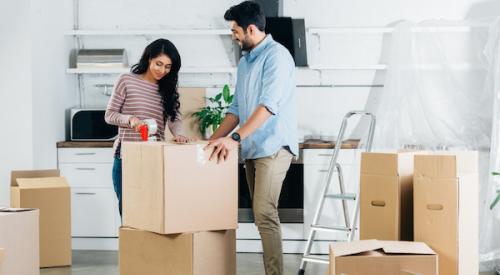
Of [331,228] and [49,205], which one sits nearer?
[331,228]

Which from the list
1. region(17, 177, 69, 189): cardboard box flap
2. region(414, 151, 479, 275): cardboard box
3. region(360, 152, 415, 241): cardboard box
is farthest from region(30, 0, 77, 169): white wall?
region(414, 151, 479, 275): cardboard box

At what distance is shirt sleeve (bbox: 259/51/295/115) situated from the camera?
3971mm

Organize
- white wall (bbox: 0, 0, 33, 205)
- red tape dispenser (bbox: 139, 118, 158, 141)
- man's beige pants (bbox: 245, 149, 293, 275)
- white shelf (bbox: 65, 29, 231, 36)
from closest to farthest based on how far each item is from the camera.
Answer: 1. man's beige pants (bbox: 245, 149, 293, 275)
2. red tape dispenser (bbox: 139, 118, 158, 141)
3. white wall (bbox: 0, 0, 33, 205)
4. white shelf (bbox: 65, 29, 231, 36)

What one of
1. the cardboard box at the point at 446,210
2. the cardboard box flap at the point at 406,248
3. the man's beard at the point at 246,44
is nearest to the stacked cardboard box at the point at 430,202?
the cardboard box at the point at 446,210

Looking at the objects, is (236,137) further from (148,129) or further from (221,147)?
(148,129)

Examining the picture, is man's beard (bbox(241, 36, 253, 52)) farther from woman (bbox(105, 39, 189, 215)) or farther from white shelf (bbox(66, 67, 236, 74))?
white shelf (bbox(66, 67, 236, 74))

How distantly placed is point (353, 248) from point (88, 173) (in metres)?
3.41

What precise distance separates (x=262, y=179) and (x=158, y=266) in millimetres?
628

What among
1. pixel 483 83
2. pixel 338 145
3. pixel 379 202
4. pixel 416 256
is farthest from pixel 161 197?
pixel 483 83

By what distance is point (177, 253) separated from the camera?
3.80 m

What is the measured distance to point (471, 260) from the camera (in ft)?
11.0

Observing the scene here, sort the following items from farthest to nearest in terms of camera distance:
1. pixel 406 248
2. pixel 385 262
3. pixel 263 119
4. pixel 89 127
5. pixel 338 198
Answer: pixel 89 127 < pixel 338 198 < pixel 263 119 < pixel 406 248 < pixel 385 262

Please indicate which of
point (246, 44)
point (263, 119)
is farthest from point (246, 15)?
point (263, 119)

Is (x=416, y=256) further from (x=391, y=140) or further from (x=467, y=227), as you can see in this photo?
(x=391, y=140)
